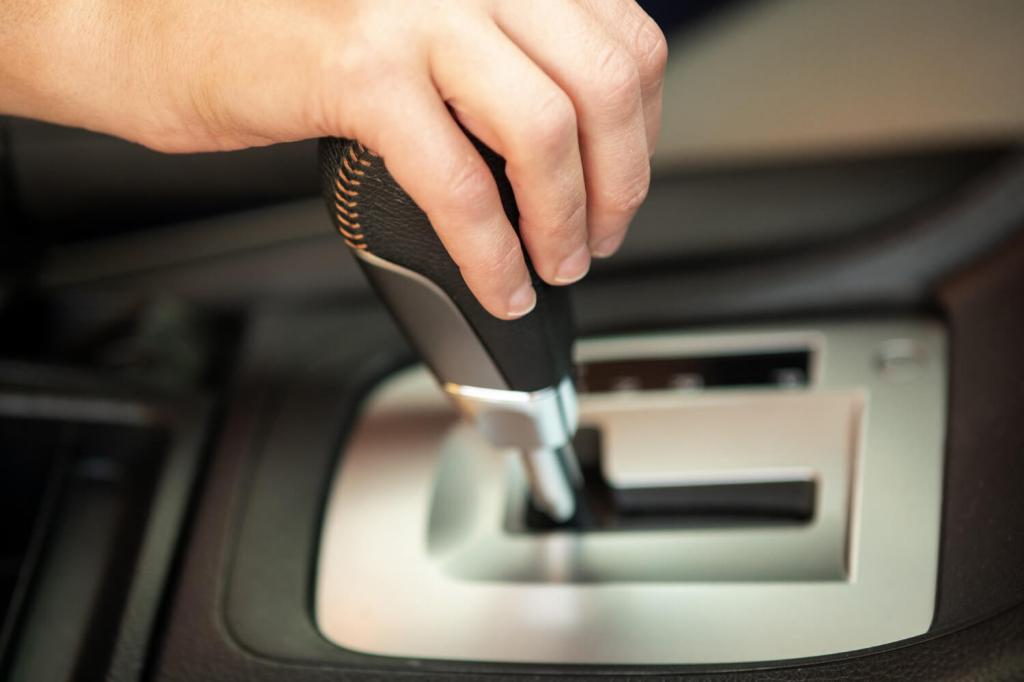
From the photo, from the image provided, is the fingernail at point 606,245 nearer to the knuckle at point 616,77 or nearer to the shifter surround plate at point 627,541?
the knuckle at point 616,77

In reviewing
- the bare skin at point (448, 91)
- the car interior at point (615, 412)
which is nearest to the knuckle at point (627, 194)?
the bare skin at point (448, 91)

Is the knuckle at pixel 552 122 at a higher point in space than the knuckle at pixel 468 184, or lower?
higher

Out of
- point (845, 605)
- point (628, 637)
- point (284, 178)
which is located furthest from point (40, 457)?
point (845, 605)

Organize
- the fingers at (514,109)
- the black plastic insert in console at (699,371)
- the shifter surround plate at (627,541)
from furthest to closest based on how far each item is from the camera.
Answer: the black plastic insert in console at (699,371)
the shifter surround plate at (627,541)
the fingers at (514,109)

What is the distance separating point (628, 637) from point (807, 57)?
1.74 ft

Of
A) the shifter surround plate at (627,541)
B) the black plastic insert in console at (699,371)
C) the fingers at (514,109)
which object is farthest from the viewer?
the black plastic insert in console at (699,371)

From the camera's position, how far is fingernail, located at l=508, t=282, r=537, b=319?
466mm

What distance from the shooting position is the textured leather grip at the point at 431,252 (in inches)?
17.6

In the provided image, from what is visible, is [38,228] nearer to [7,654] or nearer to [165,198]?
[165,198]

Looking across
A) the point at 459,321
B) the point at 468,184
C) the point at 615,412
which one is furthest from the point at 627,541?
the point at 468,184

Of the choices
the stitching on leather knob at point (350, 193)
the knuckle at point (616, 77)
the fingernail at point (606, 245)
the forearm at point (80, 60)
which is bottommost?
the stitching on leather knob at point (350, 193)

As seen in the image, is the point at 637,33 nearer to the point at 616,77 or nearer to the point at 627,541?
the point at 616,77

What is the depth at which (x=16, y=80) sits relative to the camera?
1.72 ft

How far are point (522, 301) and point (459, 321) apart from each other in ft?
0.18
